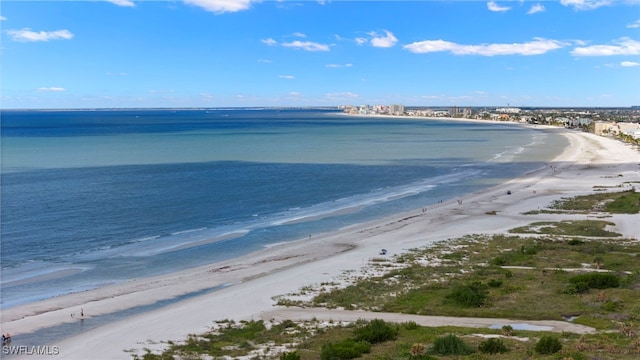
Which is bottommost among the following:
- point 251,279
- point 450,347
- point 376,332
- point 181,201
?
point 251,279

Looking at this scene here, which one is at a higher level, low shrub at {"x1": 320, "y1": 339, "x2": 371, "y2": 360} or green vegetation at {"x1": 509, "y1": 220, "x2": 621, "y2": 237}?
low shrub at {"x1": 320, "y1": 339, "x2": 371, "y2": 360}

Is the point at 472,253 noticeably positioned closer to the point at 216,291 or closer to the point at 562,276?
the point at 562,276


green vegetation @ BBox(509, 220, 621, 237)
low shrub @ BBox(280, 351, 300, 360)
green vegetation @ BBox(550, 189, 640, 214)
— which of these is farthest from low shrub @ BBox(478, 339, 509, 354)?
green vegetation @ BBox(550, 189, 640, 214)

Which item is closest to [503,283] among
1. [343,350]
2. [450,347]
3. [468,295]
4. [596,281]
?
[468,295]

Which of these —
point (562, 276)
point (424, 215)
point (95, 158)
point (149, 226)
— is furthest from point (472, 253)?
point (95, 158)

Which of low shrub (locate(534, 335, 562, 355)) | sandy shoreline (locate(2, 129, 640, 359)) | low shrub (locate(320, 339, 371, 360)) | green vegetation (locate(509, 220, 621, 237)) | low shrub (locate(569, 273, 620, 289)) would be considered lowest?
sandy shoreline (locate(2, 129, 640, 359))

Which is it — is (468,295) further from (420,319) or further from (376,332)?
(376,332)

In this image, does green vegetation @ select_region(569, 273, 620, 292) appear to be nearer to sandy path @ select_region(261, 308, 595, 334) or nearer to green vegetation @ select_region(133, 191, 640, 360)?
green vegetation @ select_region(133, 191, 640, 360)
